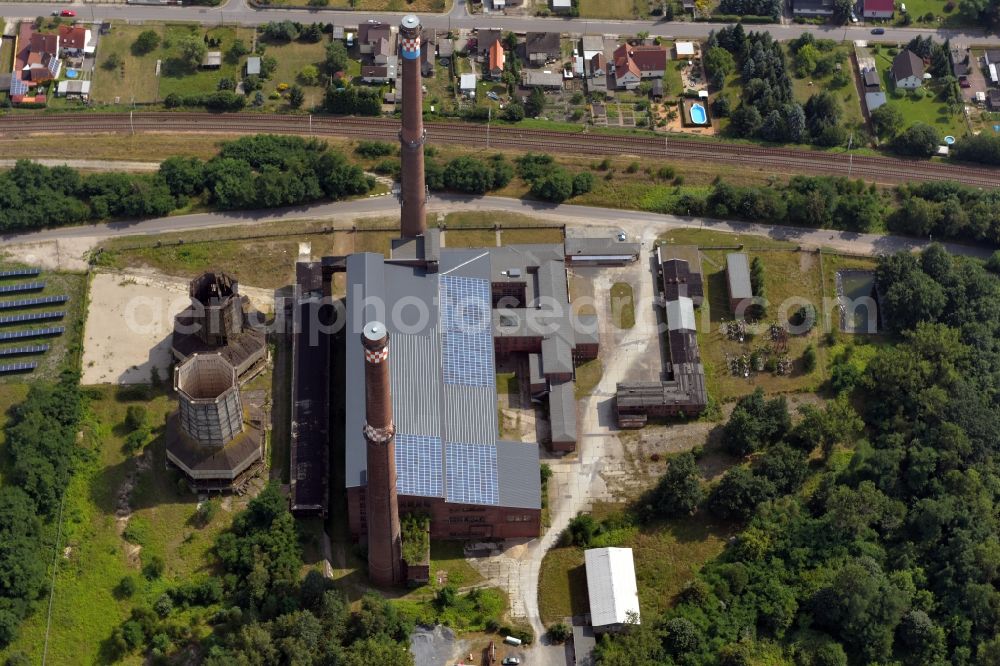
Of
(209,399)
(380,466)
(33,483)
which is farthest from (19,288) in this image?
(380,466)

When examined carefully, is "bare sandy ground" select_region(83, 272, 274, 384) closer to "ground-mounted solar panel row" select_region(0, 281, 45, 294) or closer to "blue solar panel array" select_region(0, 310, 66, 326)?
"blue solar panel array" select_region(0, 310, 66, 326)

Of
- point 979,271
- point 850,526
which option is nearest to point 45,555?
point 850,526

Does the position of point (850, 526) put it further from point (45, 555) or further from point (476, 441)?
point (45, 555)

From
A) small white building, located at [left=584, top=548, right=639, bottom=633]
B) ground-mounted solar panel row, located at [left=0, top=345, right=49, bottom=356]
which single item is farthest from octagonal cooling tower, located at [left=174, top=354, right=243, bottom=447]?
small white building, located at [left=584, top=548, right=639, bottom=633]

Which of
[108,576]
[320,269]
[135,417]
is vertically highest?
[320,269]

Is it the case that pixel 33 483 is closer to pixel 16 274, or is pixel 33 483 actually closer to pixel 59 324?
pixel 59 324

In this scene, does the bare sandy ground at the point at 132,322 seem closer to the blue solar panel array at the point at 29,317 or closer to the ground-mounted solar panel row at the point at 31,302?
the blue solar panel array at the point at 29,317
